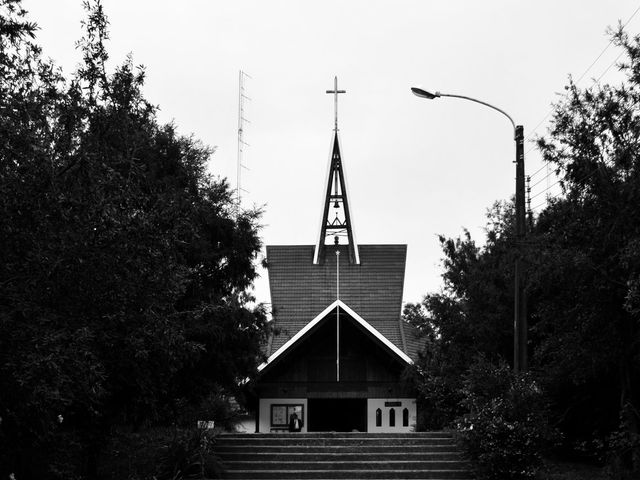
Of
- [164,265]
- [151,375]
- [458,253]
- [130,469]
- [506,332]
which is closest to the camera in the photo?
[164,265]

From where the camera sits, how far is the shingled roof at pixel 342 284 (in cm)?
3731

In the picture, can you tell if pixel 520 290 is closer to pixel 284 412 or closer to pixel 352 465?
pixel 352 465

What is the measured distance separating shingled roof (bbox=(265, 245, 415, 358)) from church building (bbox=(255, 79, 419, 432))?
43 mm

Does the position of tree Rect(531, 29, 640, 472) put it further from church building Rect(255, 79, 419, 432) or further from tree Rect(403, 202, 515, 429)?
church building Rect(255, 79, 419, 432)

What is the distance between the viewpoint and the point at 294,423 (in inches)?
1282

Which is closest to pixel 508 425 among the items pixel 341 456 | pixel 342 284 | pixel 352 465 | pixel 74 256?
pixel 352 465

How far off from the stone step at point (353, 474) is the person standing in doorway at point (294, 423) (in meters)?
14.2

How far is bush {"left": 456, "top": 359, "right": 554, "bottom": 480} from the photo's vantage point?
16.1 m

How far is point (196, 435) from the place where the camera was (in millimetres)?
17875

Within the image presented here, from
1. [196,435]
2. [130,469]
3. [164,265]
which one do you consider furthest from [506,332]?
[164,265]

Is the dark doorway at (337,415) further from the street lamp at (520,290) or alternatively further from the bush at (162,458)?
the street lamp at (520,290)

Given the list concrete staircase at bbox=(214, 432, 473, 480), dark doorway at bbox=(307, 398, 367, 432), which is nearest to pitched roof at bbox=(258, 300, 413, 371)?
dark doorway at bbox=(307, 398, 367, 432)

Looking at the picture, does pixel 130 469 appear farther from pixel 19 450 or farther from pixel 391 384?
pixel 391 384

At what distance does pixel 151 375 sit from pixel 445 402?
46.2 ft
